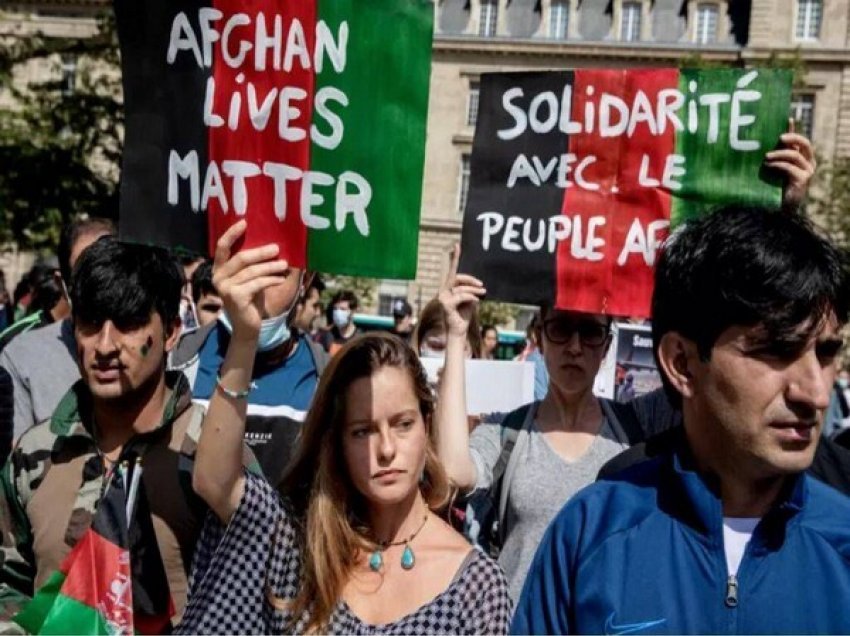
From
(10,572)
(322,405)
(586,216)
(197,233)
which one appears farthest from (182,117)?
(586,216)

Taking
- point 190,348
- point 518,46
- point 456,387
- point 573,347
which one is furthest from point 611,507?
point 518,46

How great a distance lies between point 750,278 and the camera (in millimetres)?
1951

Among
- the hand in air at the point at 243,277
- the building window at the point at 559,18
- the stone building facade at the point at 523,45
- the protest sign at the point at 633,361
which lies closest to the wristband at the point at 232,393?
the hand in air at the point at 243,277

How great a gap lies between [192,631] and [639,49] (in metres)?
44.5

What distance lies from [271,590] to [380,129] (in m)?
1.18

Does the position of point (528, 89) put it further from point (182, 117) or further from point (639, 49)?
point (639, 49)

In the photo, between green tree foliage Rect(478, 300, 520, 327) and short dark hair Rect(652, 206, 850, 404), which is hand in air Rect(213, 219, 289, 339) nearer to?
short dark hair Rect(652, 206, 850, 404)

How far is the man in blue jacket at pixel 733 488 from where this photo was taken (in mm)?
1923

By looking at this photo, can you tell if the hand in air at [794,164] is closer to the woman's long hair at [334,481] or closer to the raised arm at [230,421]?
the woman's long hair at [334,481]

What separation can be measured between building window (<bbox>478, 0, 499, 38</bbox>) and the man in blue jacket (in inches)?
1814

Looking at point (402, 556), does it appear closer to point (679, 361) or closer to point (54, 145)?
point (679, 361)

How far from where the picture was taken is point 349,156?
3199 mm

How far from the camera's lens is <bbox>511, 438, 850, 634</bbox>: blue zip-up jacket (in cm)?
192

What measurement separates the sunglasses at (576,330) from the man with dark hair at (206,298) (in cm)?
220
